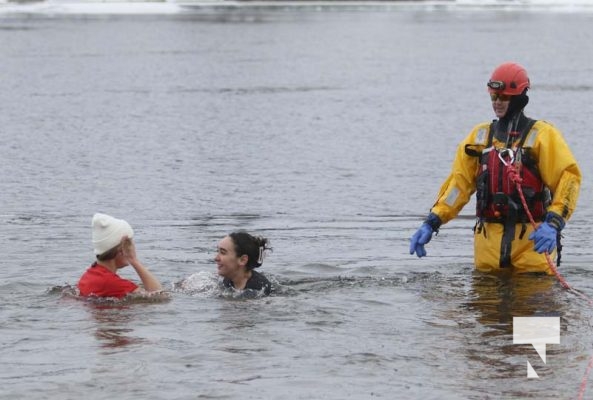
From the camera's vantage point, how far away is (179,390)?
7.35 metres

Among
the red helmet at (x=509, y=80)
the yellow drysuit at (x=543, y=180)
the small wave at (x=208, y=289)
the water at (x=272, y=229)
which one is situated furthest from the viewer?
the small wave at (x=208, y=289)

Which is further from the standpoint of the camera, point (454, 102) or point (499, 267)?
point (454, 102)

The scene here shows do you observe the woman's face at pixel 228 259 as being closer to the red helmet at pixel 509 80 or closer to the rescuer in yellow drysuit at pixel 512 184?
the rescuer in yellow drysuit at pixel 512 184

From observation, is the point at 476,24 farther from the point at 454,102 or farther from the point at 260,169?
the point at 260,169

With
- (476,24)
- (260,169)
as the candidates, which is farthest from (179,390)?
(476,24)

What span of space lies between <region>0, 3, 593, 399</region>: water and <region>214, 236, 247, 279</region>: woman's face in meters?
0.26

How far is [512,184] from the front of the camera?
9102 millimetres

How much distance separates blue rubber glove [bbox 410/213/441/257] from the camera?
30.4 ft

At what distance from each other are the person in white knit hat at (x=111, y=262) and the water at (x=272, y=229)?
0.14m

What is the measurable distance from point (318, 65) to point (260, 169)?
1683cm

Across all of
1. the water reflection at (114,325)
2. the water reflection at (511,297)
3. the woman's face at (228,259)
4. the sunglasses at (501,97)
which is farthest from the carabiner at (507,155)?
the water reflection at (114,325)

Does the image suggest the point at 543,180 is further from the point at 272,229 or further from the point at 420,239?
the point at 272,229

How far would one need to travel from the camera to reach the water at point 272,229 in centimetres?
776

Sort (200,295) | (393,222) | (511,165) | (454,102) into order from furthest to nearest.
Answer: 1. (454,102)
2. (393,222)
3. (200,295)
4. (511,165)
